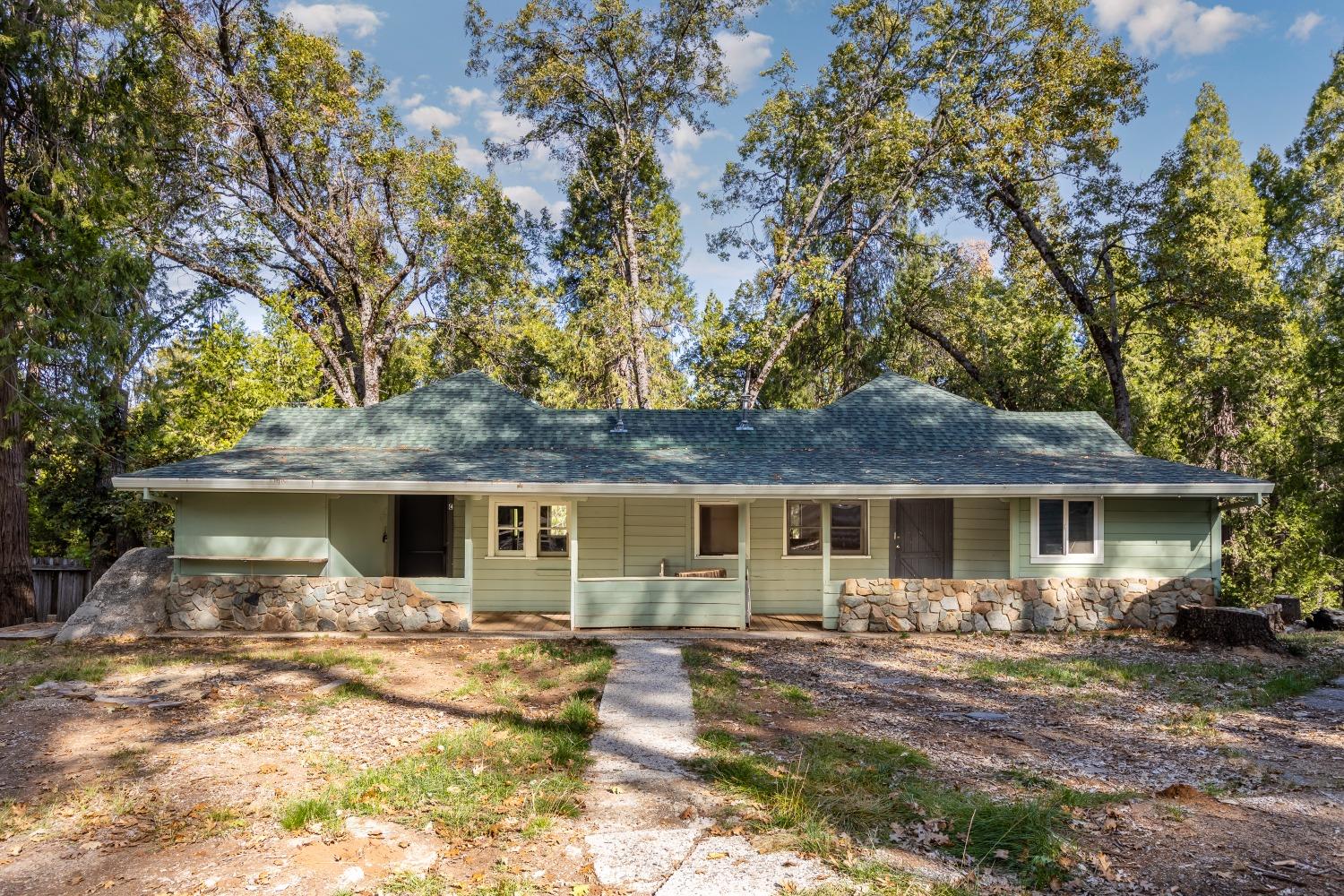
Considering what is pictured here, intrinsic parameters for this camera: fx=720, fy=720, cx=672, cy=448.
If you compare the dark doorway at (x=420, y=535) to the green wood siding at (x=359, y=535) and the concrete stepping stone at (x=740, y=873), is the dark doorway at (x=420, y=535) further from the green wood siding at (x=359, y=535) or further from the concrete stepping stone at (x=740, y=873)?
the concrete stepping stone at (x=740, y=873)

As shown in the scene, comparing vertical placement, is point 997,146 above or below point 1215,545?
above

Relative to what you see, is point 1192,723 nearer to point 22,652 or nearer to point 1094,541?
point 1094,541

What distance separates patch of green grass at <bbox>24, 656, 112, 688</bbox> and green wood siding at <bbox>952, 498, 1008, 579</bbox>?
1155 cm

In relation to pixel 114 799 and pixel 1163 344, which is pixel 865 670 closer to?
pixel 114 799

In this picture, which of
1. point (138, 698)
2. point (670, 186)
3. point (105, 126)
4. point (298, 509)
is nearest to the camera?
point (138, 698)

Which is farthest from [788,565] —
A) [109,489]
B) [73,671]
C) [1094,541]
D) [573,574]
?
[109,489]

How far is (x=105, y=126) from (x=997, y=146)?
18.5 m

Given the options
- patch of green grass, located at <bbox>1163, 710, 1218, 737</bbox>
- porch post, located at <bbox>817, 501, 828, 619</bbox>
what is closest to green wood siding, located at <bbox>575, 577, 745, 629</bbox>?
porch post, located at <bbox>817, 501, 828, 619</bbox>

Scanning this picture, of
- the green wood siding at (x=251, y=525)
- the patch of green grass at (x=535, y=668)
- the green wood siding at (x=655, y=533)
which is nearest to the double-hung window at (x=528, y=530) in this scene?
the green wood siding at (x=655, y=533)

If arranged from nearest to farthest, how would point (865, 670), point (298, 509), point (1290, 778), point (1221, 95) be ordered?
point (1290, 778), point (865, 670), point (298, 509), point (1221, 95)

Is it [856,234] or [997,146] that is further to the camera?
[856,234]

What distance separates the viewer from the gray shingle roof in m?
10.2

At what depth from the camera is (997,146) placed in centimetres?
1792

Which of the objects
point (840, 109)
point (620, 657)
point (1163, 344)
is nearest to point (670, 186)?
point (840, 109)
